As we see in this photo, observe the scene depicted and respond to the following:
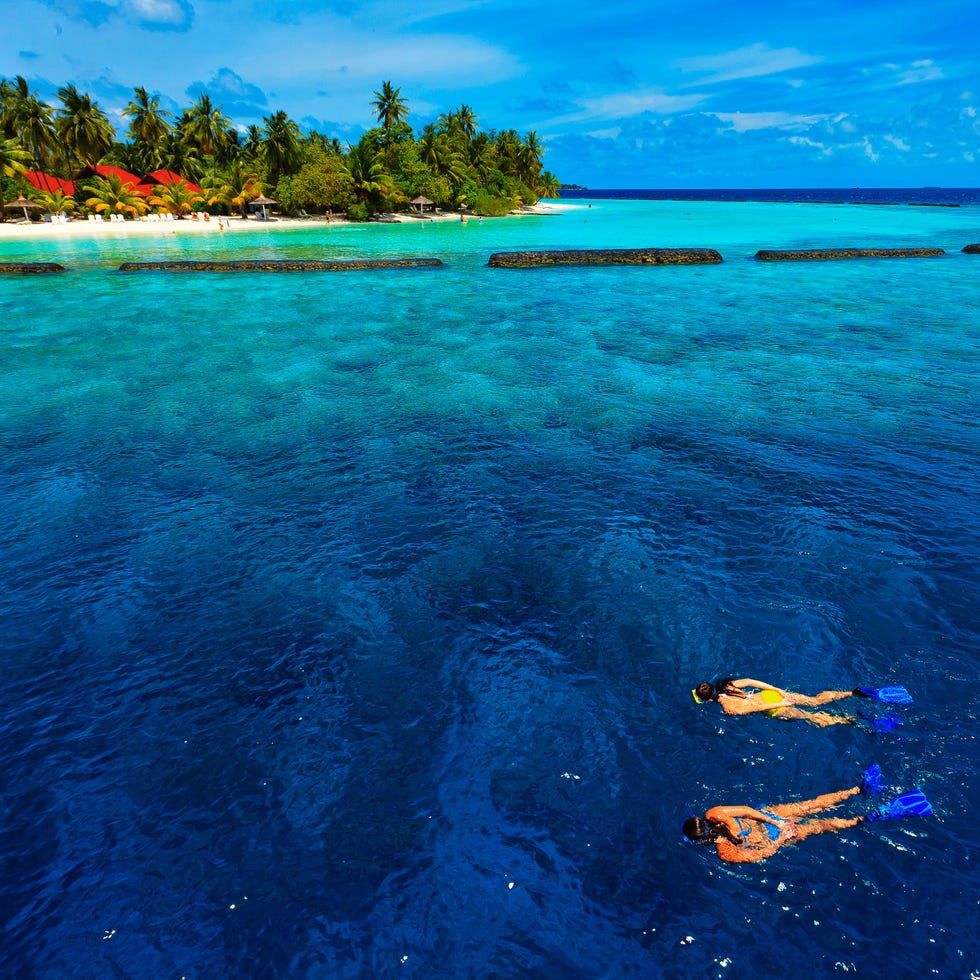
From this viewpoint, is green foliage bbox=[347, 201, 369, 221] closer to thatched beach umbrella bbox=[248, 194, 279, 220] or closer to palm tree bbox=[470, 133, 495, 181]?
thatched beach umbrella bbox=[248, 194, 279, 220]

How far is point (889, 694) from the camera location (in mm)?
7328

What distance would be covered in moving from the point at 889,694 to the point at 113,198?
302 feet

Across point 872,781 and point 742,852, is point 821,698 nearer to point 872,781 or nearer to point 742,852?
point 872,781

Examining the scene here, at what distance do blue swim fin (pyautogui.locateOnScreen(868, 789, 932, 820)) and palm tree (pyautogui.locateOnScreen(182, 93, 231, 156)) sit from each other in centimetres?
10581

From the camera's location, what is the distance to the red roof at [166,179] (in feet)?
267

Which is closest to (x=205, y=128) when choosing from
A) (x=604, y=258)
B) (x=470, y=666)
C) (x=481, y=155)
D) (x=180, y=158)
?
(x=180, y=158)

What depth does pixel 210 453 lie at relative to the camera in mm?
14039

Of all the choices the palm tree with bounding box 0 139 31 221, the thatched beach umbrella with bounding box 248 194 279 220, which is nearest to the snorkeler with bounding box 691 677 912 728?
the palm tree with bounding box 0 139 31 221

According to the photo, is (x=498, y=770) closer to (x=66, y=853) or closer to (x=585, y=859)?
(x=585, y=859)

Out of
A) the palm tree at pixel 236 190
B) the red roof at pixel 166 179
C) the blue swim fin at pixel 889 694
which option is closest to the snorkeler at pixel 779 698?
the blue swim fin at pixel 889 694

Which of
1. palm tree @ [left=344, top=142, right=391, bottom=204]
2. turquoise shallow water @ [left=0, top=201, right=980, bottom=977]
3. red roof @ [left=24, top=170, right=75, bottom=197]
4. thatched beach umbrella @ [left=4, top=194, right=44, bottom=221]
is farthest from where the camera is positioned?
palm tree @ [left=344, top=142, right=391, bottom=204]

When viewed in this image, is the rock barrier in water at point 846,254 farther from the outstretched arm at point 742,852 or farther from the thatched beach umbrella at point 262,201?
the thatched beach umbrella at point 262,201

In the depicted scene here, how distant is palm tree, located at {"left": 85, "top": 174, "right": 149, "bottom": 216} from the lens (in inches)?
2899

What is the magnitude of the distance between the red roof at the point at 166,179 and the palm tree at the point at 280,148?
33.7 ft
